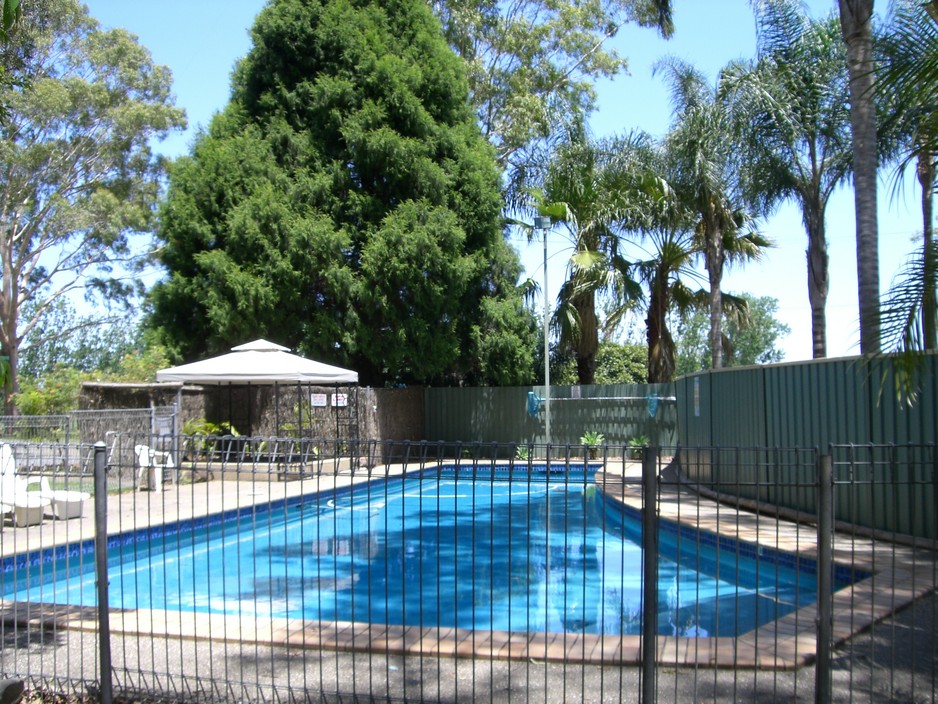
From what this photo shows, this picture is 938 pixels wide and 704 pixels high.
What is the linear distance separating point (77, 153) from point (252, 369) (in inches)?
834

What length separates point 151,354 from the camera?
20938 mm

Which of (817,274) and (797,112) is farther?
(817,274)

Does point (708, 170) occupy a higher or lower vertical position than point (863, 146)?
higher

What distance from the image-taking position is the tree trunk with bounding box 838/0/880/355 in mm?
9508

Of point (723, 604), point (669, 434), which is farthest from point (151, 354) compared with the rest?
point (723, 604)

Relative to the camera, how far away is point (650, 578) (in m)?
4.06

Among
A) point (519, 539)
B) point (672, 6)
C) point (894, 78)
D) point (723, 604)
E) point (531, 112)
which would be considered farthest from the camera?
point (531, 112)

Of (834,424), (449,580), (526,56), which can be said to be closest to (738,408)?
(834,424)

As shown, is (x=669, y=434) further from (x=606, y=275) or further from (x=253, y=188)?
(x=253, y=188)

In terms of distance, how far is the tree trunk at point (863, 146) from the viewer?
31.2 feet

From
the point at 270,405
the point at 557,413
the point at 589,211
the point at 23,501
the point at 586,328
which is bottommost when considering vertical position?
the point at 23,501

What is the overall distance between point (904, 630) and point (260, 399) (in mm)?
15359

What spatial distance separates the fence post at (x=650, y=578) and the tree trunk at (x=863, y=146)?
6.45m

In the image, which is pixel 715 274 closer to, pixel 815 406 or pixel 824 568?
pixel 815 406
